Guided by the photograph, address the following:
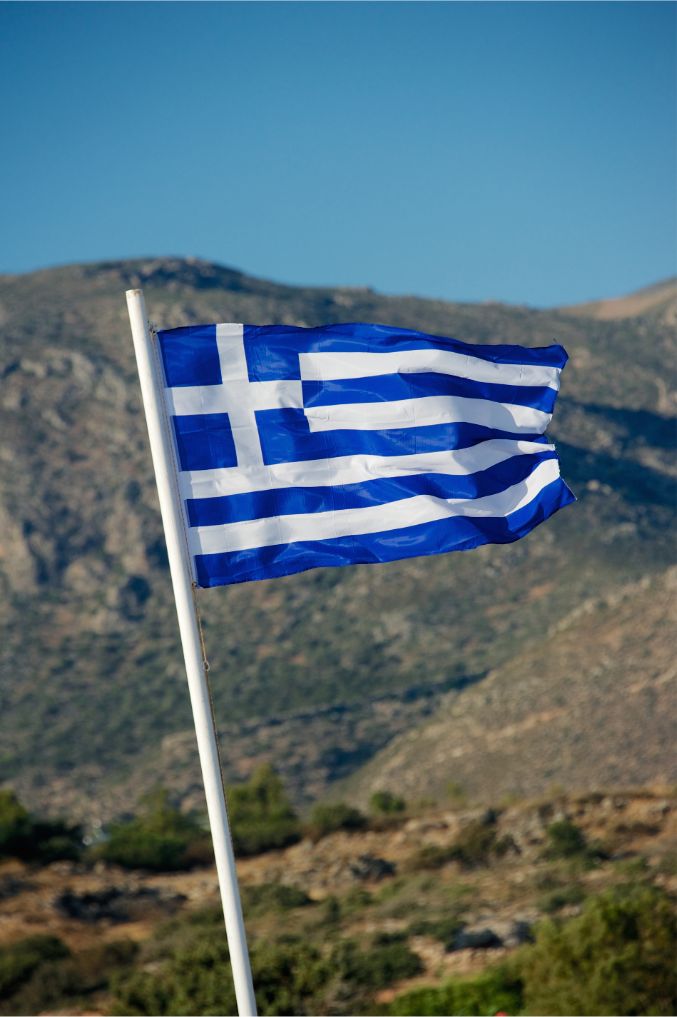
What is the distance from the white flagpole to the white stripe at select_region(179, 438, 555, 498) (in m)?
0.39

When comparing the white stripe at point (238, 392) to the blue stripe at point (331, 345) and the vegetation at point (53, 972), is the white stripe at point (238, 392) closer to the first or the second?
the blue stripe at point (331, 345)

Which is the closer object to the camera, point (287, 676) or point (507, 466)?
point (507, 466)

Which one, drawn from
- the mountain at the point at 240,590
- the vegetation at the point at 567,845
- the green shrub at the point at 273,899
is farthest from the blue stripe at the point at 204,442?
Answer: the mountain at the point at 240,590

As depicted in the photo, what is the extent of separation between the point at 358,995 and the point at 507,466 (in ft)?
47.0

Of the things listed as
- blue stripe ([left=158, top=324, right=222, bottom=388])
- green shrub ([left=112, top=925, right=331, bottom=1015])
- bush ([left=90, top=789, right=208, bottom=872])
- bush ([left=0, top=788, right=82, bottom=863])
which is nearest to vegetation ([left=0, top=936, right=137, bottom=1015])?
green shrub ([left=112, top=925, right=331, bottom=1015])

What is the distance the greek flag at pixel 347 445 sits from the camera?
7.78 metres

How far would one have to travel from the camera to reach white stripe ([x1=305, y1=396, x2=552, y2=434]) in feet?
27.4

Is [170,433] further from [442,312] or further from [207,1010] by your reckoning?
[442,312]

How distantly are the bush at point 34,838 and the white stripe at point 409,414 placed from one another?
29682mm

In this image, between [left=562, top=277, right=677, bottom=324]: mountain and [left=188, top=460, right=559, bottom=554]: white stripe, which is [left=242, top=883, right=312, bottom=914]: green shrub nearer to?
[left=188, top=460, right=559, bottom=554]: white stripe

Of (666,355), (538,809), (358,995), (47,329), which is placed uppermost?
(47,329)

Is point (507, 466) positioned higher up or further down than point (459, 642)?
higher up

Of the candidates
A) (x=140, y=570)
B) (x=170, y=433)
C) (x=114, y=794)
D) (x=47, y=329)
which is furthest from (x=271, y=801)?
(x=47, y=329)

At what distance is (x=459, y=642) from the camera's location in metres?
71.7
